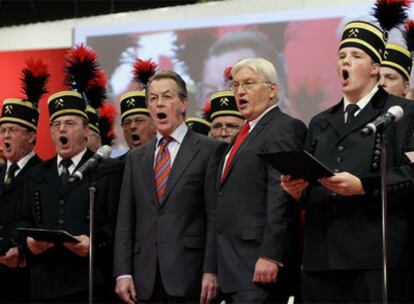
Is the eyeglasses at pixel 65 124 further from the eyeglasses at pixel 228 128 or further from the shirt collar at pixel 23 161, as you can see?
the eyeglasses at pixel 228 128

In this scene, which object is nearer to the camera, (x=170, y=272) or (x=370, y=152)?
(x=370, y=152)

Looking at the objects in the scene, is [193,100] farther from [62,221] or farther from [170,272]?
[170,272]

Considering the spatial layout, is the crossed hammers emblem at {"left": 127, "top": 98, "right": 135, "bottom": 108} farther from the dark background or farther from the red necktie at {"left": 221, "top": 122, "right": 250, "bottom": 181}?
the dark background

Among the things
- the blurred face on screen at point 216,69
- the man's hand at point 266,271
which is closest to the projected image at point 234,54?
the blurred face on screen at point 216,69

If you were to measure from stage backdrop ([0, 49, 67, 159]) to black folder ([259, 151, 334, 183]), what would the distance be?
494 centimetres

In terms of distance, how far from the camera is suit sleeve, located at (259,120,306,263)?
3656 millimetres

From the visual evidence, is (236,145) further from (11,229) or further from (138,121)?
(138,121)

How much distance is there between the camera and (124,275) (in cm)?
411

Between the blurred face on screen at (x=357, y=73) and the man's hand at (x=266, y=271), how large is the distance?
820 mm

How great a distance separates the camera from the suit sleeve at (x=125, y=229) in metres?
4.14

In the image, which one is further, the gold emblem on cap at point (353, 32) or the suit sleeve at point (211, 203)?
the suit sleeve at point (211, 203)

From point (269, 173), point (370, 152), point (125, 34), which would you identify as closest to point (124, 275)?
point (269, 173)

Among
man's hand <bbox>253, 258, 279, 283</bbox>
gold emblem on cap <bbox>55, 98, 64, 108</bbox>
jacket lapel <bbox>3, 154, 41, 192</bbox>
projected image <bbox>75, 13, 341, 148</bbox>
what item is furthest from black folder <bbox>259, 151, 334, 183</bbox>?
projected image <bbox>75, 13, 341, 148</bbox>

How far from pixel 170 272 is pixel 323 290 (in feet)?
2.69
